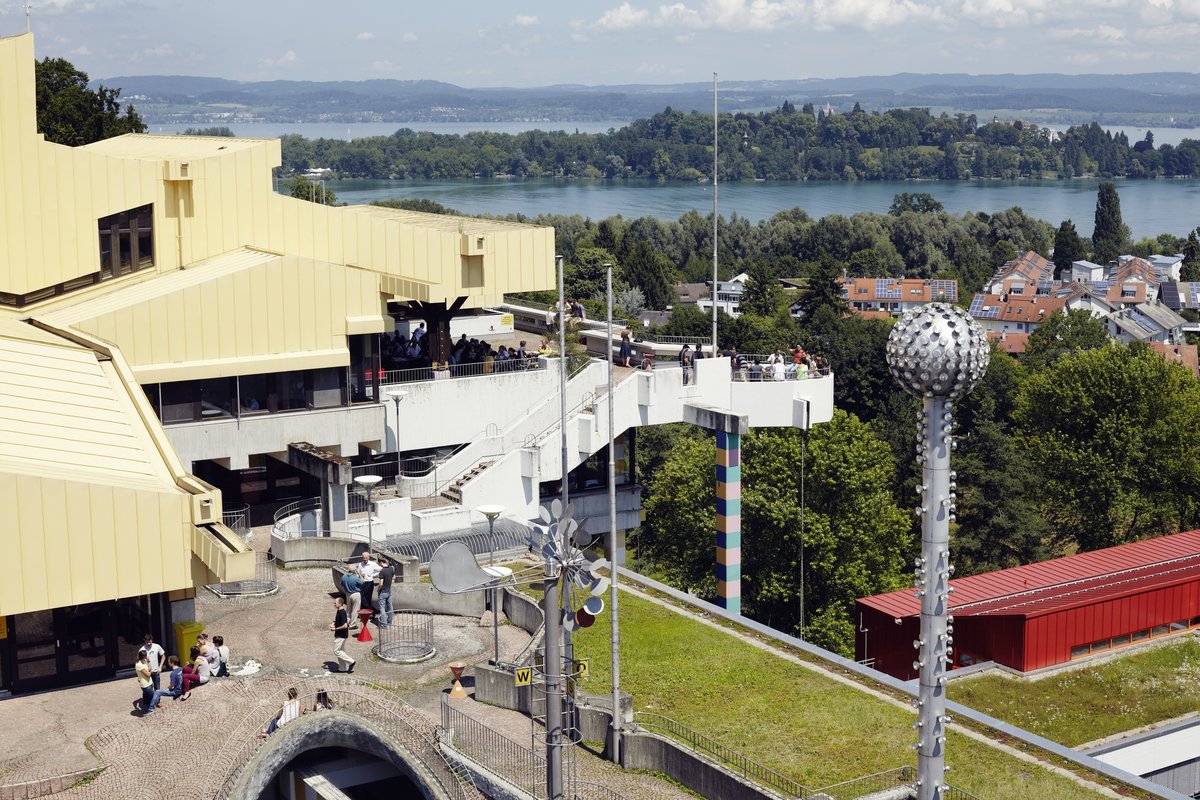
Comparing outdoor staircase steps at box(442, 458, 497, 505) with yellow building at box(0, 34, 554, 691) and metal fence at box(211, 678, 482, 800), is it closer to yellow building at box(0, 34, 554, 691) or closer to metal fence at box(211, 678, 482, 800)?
yellow building at box(0, 34, 554, 691)

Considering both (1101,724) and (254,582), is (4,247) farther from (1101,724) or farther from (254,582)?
(1101,724)

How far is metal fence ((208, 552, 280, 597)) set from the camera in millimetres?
36438

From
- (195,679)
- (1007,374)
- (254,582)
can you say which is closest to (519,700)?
(195,679)

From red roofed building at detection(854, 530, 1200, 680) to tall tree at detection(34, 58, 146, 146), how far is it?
169 feet

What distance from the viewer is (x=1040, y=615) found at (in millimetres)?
38031

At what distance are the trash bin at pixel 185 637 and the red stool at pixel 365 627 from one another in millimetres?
3793

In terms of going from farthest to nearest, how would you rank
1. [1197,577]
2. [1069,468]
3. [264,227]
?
1. [1069,468]
2. [264,227]
3. [1197,577]

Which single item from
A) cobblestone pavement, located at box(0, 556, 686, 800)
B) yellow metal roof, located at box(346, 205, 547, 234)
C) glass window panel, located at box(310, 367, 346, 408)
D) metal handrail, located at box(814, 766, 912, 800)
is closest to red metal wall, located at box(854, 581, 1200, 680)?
cobblestone pavement, located at box(0, 556, 686, 800)

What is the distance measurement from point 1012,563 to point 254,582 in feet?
147

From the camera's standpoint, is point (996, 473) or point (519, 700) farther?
point (996, 473)

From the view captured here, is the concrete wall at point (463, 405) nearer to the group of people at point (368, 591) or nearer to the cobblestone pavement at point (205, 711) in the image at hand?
the cobblestone pavement at point (205, 711)

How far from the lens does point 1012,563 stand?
232ft

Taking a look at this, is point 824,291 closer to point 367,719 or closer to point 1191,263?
point 1191,263

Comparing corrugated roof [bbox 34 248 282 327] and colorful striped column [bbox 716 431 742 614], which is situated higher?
corrugated roof [bbox 34 248 282 327]
